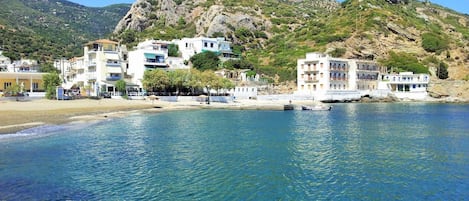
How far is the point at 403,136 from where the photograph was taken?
3831 centimetres

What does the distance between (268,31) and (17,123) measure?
425ft

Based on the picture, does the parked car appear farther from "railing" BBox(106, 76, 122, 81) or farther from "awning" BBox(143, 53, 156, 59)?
"awning" BBox(143, 53, 156, 59)

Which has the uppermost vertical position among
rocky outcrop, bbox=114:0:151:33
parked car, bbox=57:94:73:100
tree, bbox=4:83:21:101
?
rocky outcrop, bbox=114:0:151:33

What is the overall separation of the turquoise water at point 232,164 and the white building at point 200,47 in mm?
76062

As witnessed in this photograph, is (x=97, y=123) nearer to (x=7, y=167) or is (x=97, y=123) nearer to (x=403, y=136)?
(x=7, y=167)

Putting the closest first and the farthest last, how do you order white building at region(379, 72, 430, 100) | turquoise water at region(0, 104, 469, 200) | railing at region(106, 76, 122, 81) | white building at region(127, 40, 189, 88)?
turquoise water at region(0, 104, 469, 200) → railing at region(106, 76, 122, 81) → white building at region(127, 40, 189, 88) → white building at region(379, 72, 430, 100)

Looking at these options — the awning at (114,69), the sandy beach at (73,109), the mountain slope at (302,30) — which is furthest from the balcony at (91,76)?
the mountain slope at (302,30)

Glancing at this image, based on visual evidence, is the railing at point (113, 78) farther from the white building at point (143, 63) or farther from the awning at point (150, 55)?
the awning at point (150, 55)

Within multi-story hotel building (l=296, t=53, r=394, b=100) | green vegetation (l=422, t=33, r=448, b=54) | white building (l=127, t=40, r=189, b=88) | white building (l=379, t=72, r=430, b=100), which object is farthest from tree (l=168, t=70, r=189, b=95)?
→ green vegetation (l=422, t=33, r=448, b=54)

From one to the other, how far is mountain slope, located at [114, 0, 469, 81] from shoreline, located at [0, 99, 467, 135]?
4367 cm

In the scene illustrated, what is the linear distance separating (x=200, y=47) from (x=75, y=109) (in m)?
63.3

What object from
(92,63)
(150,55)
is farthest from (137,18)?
(92,63)

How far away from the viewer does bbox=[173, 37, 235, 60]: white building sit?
11575 centimetres

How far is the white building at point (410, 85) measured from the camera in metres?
105
